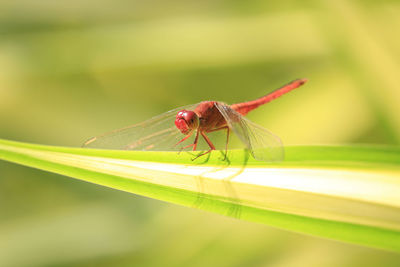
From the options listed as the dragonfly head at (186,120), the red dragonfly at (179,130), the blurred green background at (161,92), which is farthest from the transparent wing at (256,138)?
the blurred green background at (161,92)

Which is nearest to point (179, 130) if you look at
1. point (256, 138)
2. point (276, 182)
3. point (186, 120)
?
point (186, 120)

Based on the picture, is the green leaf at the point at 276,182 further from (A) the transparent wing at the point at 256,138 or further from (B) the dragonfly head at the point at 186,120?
(B) the dragonfly head at the point at 186,120

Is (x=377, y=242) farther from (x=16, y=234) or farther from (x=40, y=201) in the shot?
(x=40, y=201)

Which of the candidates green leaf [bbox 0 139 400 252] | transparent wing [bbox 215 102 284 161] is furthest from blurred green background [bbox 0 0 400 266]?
green leaf [bbox 0 139 400 252]

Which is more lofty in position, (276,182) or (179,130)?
(179,130)

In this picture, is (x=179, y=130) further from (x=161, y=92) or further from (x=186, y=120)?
(x=161, y=92)

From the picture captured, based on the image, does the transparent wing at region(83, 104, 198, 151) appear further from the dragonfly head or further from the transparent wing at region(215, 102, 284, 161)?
the transparent wing at region(215, 102, 284, 161)
